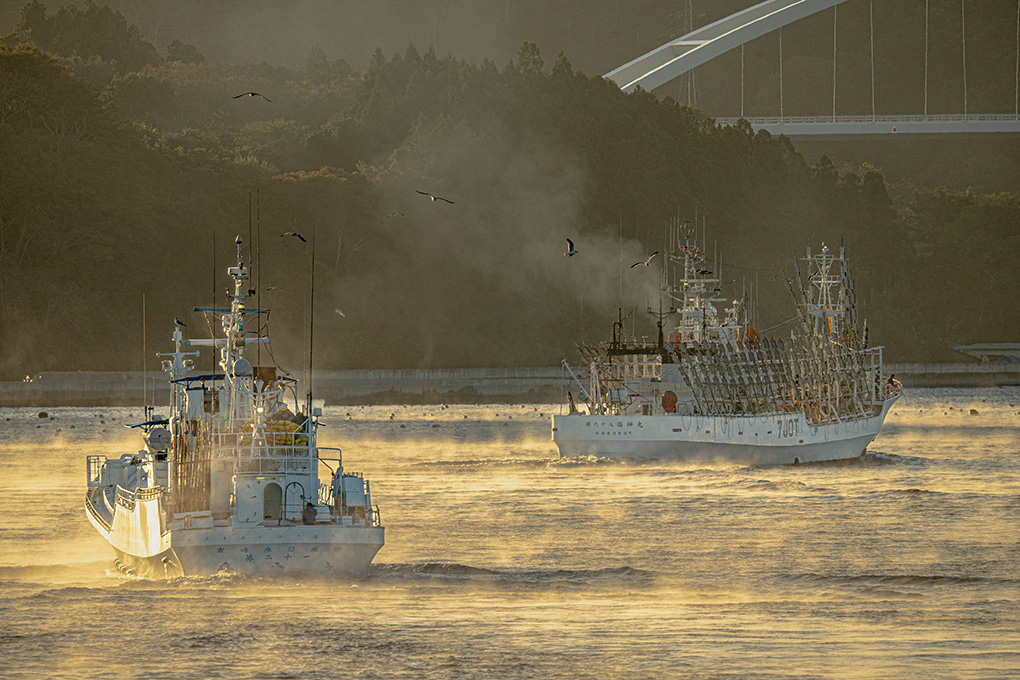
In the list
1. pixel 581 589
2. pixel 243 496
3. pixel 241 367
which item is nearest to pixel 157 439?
pixel 241 367

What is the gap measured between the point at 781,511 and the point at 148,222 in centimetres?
14524

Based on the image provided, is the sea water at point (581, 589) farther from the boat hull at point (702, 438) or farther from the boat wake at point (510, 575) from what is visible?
the boat hull at point (702, 438)

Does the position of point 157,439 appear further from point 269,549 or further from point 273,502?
point 269,549

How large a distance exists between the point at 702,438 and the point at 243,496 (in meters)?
47.6

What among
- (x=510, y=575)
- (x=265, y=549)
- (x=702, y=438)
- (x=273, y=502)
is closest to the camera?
(x=265, y=549)

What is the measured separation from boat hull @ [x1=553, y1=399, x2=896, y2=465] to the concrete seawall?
71125mm

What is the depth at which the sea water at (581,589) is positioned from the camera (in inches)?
1200

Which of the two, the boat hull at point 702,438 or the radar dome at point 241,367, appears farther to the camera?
the boat hull at point 702,438

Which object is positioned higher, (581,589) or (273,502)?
(273,502)

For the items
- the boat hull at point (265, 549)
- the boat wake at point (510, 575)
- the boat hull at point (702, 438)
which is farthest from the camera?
the boat hull at point (702, 438)

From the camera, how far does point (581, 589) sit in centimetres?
3962

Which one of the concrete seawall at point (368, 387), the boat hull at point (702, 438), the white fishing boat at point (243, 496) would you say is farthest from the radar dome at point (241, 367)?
the concrete seawall at point (368, 387)

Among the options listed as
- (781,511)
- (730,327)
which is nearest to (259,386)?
(781,511)

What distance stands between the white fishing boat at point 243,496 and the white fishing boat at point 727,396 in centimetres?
4052
